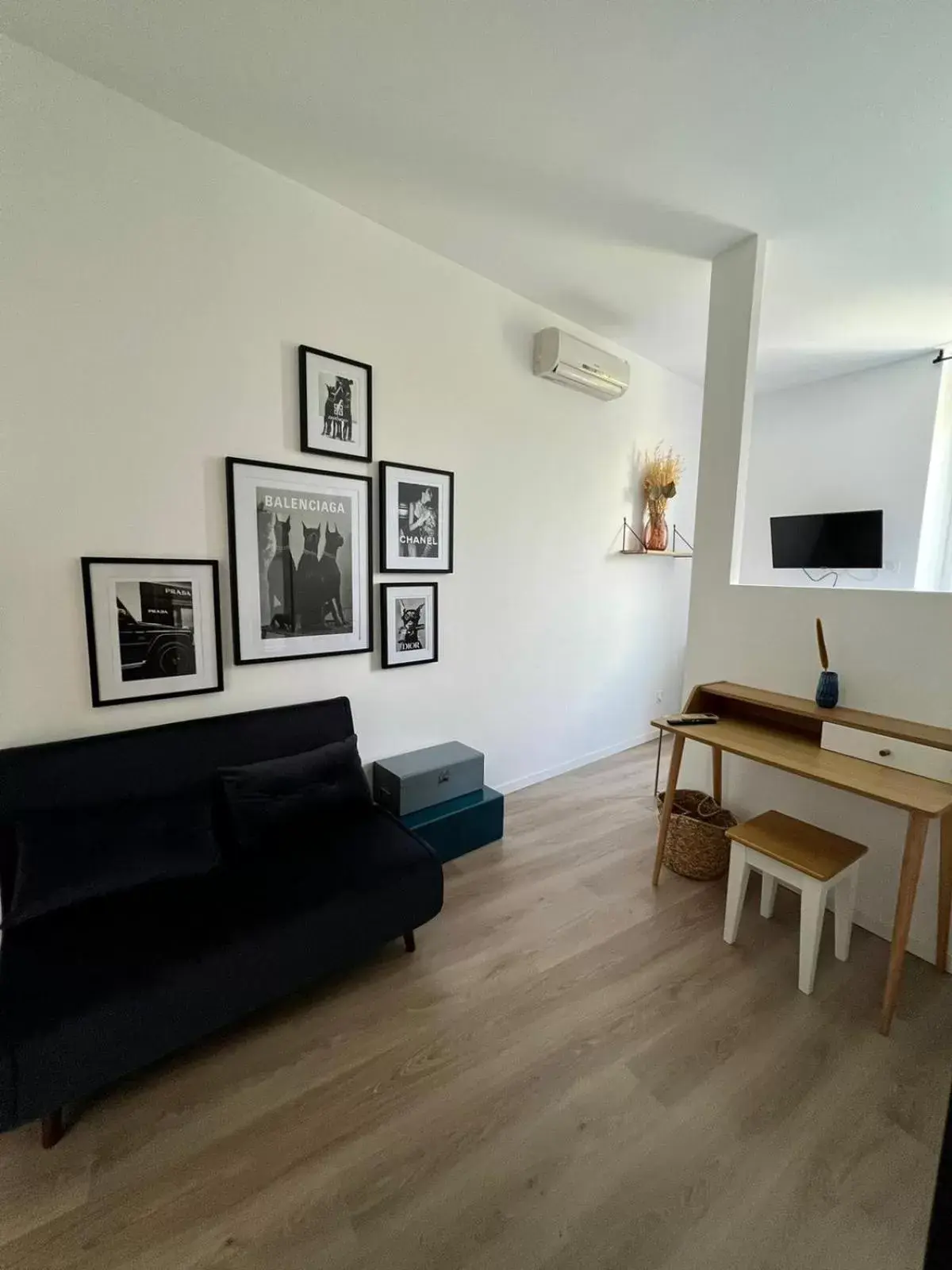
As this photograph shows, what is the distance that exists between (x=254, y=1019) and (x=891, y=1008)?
207cm

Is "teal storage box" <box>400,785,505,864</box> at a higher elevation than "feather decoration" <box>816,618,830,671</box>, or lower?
lower

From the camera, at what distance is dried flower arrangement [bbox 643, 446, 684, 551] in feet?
12.0

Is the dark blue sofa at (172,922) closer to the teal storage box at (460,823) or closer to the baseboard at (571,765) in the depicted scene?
the teal storage box at (460,823)

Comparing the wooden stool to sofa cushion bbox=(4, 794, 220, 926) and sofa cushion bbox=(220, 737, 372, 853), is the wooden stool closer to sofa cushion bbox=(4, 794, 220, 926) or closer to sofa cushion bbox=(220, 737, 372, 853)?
sofa cushion bbox=(220, 737, 372, 853)

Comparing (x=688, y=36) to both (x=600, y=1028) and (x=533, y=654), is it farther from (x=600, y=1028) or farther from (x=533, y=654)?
(x=600, y=1028)

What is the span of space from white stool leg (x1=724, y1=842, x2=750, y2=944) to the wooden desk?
0.34 meters

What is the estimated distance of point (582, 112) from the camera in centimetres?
162

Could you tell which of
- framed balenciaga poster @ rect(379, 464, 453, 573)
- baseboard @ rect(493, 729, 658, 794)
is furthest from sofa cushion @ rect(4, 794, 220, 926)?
baseboard @ rect(493, 729, 658, 794)

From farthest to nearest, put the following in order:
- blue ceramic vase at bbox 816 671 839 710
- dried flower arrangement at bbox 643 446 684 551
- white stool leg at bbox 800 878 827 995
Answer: dried flower arrangement at bbox 643 446 684 551 → blue ceramic vase at bbox 816 671 839 710 → white stool leg at bbox 800 878 827 995

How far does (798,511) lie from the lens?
13.6ft

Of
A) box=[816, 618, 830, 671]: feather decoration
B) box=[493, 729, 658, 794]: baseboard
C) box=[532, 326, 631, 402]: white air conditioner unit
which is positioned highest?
box=[532, 326, 631, 402]: white air conditioner unit

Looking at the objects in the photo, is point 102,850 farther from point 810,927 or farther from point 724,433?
point 724,433

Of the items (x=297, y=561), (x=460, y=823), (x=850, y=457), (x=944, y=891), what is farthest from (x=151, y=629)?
(x=850, y=457)

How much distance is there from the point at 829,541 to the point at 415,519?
292cm
